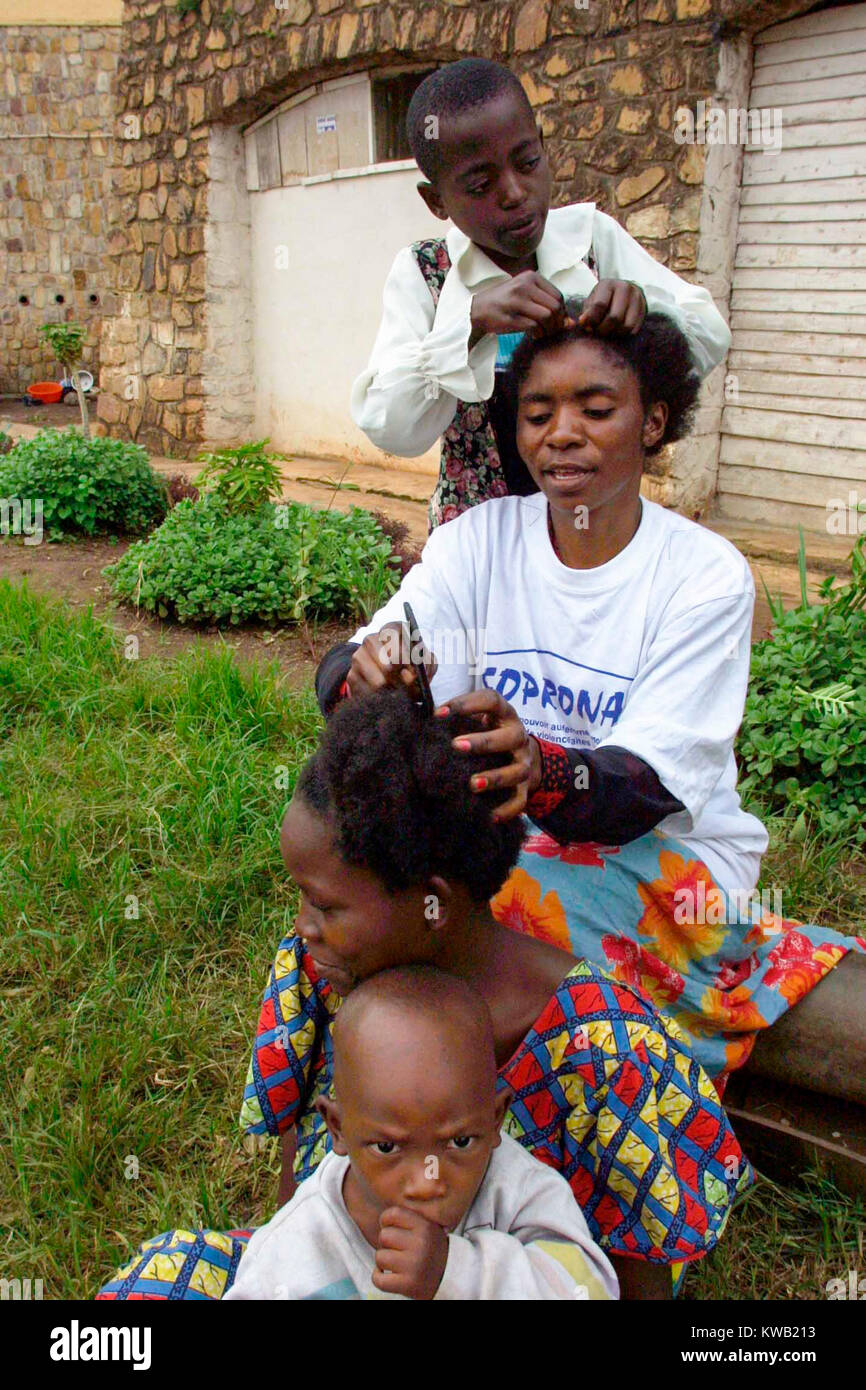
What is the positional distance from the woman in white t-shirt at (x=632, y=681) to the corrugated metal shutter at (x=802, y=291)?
3358 mm

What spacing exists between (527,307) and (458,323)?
0.93 ft

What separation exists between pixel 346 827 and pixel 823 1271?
3.88ft

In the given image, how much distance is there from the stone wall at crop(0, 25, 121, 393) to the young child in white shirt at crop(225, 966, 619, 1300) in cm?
1313

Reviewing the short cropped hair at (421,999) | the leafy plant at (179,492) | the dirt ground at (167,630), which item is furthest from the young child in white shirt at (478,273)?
the leafy plant at (179,492)

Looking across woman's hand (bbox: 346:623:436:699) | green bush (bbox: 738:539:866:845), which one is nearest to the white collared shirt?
woman's hand (bbox: 346:623:436:699)

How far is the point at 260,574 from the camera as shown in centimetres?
465

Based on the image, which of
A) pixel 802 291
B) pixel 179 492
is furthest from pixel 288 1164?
pixel 179 492

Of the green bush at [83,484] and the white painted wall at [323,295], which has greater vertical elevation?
the white painted wall at [323,295]

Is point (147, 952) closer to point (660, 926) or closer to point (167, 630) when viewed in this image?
point (660, 926)

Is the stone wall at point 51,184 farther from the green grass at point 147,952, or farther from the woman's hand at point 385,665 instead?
the woman's hand at point 385,665

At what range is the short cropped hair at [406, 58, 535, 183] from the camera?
217cm

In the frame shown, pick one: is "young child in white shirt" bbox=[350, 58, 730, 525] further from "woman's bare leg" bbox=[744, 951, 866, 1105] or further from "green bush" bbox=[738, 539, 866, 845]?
"green bush" bbox=[738, 539, 866, 845]

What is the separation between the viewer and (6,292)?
14156mm

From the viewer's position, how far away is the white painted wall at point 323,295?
6871 millimetres
